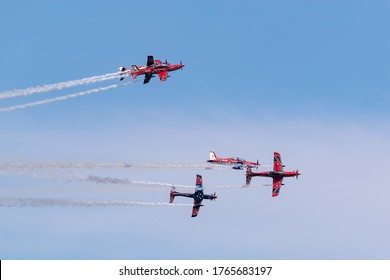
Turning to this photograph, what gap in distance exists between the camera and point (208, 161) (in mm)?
186500

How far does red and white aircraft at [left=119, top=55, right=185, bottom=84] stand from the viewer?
168500mm

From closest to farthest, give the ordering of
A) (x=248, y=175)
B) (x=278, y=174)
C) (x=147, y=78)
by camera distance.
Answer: (x=147, y=78), (x=248, y=175), (x=278, y=174)

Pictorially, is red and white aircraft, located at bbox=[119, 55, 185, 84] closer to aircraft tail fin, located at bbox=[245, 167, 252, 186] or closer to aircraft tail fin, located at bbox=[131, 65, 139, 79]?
aircraft tail fin, located at bbox=[131, 65, 139, 79]

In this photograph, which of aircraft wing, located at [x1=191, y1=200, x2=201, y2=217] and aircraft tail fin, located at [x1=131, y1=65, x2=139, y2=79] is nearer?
aircraft tail fin, located at [x1=131, y1=65, x2=139, y2=79]

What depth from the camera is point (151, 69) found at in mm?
169625

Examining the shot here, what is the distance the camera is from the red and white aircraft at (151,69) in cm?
16850

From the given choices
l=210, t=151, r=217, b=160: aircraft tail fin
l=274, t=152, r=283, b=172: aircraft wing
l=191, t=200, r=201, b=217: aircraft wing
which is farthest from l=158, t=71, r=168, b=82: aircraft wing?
l=210, t=151, r=217, b=160: aircraft tail fin

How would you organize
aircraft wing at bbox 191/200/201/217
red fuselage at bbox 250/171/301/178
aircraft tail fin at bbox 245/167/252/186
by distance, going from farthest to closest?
1. aircraft wing at bbox 191/200/201/217
2. red fuselage at bbox 250/171/301/178
3. aircraft tail fin at bbox 245/167/252/186

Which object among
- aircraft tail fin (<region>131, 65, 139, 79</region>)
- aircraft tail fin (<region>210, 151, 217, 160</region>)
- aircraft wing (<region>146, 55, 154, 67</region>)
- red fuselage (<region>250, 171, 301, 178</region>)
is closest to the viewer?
aircraft tail fin (<region>131, 65, 139, 79</region>)

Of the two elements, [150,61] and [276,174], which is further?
[276,174]

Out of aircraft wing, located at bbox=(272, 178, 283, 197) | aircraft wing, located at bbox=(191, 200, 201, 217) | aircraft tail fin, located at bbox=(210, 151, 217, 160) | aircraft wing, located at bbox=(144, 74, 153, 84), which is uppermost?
aircraft wing, located at bbox=(144, 74, 153, 84)

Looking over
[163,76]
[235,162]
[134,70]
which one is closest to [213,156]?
[235,162]

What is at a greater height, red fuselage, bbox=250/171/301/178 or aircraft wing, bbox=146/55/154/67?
aircraft wing, bbox=146/55/154/67

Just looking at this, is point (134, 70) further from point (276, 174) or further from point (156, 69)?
point (276, 174)
